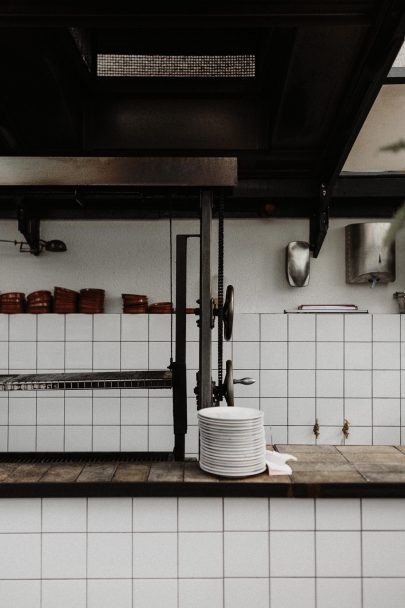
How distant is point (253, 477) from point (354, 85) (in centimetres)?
199

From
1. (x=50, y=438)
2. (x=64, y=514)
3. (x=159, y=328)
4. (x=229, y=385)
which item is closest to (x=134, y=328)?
(x=159, y=328)

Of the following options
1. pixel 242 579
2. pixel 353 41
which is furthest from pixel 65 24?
pixel 242 579

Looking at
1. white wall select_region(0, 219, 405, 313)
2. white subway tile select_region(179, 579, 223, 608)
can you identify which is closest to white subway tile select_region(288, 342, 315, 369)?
white wall select_region(0, 219, 405, 313)

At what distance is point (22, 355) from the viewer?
4.02 meters

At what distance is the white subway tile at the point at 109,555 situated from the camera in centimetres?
187

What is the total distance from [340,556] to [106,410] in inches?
98.6

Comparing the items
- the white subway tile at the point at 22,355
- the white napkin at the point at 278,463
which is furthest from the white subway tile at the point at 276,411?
the white napkin at the point at 278,463

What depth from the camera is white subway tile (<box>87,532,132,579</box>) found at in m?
1.87

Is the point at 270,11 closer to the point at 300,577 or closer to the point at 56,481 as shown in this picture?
the point at 56,481

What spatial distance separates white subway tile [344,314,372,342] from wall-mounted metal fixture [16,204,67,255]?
232 cm

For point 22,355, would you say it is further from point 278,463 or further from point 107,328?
point 278,463

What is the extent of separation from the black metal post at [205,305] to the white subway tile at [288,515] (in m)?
0.51

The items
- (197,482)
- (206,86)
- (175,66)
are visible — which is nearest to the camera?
(197,482)

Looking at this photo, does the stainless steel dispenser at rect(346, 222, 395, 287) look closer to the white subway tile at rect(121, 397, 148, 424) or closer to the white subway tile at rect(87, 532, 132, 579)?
the white subway tile at rect(121, 397, 148, 424)
